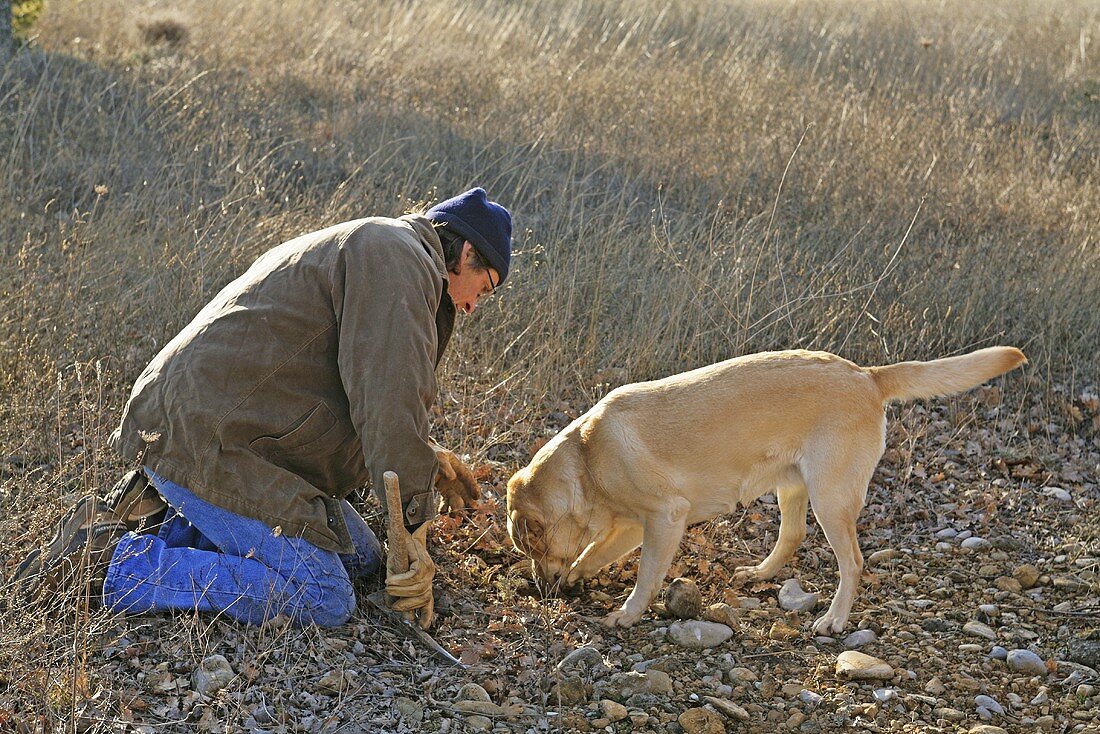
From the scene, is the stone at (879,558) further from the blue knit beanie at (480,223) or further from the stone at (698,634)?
the blue knit beanie at (480,223)

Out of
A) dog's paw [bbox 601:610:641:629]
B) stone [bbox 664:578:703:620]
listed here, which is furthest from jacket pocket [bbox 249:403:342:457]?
stone [bbox 664:578:703:620]

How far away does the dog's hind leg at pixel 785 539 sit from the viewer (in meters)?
4.76

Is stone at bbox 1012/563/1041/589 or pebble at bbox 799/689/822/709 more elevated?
pebble at bbox 799/689/822/709

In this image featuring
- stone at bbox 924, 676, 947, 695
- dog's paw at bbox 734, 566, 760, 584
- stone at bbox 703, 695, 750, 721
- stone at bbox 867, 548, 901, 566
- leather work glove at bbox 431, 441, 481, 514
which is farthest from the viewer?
stone at bbox 867, 548, 901, 566

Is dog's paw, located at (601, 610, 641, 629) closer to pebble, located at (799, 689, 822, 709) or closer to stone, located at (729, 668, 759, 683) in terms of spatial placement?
stone, located at (729, 668, 759, 683)

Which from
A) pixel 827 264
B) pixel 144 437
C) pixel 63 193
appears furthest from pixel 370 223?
pixel 63 193

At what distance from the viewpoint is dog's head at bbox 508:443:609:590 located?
441 cm

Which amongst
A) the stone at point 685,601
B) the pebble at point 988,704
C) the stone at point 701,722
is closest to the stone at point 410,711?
the stone at point 701,722

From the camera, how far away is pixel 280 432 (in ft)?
12.6

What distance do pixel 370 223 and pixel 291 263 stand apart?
37 centimetres

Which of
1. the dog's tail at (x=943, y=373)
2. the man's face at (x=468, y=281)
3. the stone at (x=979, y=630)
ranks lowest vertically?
the stone at (x=979, y=630)

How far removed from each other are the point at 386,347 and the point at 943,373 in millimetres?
2417

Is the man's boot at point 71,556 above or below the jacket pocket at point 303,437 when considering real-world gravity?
below

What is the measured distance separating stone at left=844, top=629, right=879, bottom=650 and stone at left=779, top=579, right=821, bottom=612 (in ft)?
1.01
